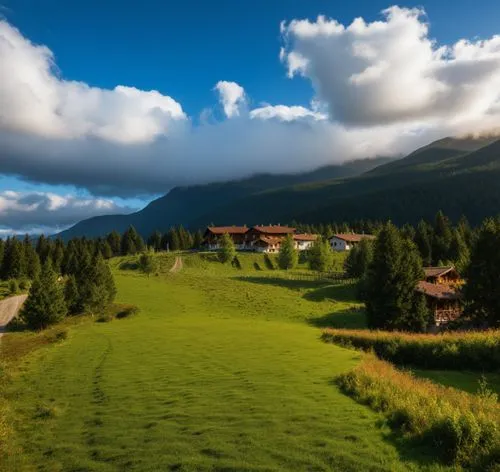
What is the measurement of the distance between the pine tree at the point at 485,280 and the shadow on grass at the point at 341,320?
15.2 m

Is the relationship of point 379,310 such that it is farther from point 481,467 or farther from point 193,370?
point 481,467

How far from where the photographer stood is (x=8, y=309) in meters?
72.8

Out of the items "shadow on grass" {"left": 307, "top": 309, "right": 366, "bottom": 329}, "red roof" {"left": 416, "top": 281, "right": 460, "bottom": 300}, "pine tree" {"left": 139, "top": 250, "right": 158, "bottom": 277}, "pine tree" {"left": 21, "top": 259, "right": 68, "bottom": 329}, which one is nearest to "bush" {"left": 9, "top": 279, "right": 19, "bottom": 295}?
"pine tree" {"left": 139, "top": 250, "right": 158, "bottom": 277}

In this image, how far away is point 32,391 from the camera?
24.6 meters

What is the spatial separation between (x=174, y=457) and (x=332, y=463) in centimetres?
508

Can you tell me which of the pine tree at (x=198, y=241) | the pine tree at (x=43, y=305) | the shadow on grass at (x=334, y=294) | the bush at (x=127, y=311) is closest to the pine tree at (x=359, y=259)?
the shadow on grass at (x=334, y=294)

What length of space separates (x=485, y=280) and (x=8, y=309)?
2969 inches

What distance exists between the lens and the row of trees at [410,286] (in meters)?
55.2

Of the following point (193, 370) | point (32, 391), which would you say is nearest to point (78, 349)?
point (32, 391)

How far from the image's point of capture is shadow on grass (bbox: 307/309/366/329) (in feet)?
203

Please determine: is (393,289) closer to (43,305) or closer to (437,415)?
(437,415)

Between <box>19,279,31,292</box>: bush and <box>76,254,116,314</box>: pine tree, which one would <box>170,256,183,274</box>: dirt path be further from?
<box>76,254,116,314</box>: pine tree

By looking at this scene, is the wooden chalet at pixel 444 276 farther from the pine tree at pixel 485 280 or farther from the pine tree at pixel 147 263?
the pine tree at pixel 147 263

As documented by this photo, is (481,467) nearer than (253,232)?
Yes
